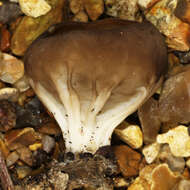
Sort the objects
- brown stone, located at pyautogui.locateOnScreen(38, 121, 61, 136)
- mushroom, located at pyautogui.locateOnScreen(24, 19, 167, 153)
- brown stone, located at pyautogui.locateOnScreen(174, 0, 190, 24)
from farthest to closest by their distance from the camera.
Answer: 1. brown stone, located at pyautogui.locateOnScreen(38, 121, 61, 136)
2. brown stone, located at pyautogui.locateOnScreen(174, 0, 190, 24)
3. mushroom, located at pyautogui.locateOnScreen(24, 19, 167, 153)

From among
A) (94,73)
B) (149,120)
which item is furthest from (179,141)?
(94,73)

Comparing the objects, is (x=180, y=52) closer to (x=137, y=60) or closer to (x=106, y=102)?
(x=137, y=60)

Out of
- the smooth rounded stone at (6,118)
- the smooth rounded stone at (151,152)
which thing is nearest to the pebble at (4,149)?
the smooth rounded stone at (6,118)

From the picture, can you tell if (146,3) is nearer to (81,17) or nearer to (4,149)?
(81,17)

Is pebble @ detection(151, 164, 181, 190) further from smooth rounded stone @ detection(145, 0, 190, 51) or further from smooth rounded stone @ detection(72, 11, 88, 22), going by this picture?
smooth rounded stone @ detection(72, 11, 88, 22)

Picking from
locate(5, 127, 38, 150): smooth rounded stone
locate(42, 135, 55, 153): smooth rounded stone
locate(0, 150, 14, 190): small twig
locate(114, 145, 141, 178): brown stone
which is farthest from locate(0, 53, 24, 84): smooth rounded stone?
locate(114, 145, 141, 178): brown stone

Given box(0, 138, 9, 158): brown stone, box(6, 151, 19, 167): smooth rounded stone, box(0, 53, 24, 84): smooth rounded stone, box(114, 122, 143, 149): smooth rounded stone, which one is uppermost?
box(0, 53, 24, 84): smooth rounded stone

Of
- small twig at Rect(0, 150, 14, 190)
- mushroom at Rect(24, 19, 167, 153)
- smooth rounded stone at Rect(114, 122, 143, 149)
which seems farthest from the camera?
smooth rounded stone at Rect(114, 122, 143, 149)

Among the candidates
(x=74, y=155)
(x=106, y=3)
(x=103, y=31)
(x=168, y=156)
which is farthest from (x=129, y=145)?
(x=106, y=3)
